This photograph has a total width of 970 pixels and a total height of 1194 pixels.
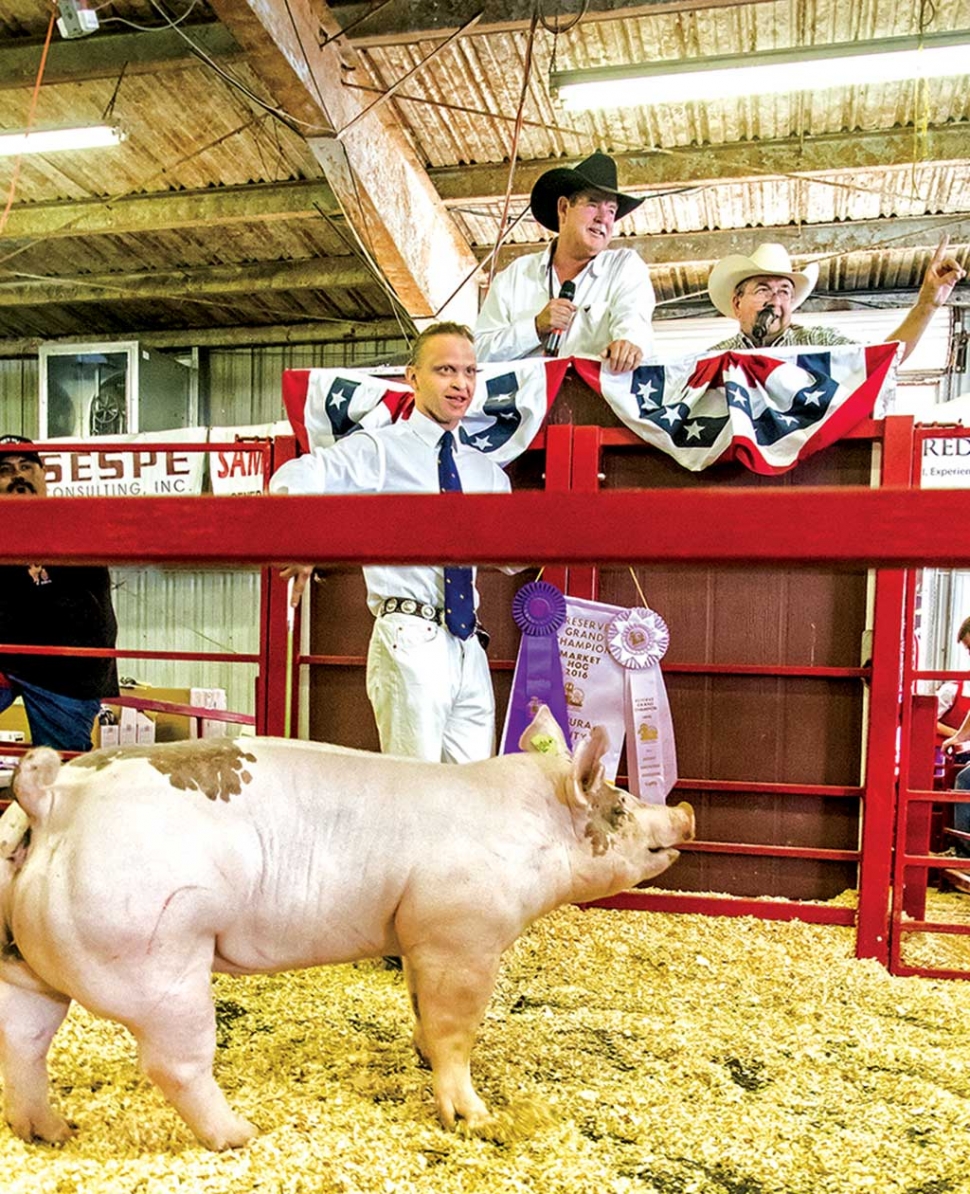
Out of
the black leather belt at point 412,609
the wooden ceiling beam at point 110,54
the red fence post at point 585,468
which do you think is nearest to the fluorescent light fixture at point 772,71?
the wooden ceiling beam at point 110,54

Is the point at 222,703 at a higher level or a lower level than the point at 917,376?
lower

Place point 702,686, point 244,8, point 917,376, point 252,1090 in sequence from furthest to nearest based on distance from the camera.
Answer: point 917,376, point 244,8, point 702,686, point 252,1090

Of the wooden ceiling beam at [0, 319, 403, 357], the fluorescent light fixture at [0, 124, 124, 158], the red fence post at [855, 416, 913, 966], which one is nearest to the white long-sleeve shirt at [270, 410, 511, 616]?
the red fence post at [855, 416, 913, 966]

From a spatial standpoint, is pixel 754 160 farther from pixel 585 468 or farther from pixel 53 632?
pixel 53 632

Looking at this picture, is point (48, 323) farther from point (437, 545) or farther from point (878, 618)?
point (437, 545)

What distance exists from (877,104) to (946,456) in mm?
2615

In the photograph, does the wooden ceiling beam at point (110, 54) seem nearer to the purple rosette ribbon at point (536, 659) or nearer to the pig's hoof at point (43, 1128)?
the purple rosette ribbon at point (536, 659)

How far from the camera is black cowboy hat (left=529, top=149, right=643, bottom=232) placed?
429 cm

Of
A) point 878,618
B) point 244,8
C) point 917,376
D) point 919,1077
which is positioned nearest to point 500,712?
point 878,618

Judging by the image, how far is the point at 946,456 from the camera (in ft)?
25.3

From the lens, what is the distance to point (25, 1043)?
184cm

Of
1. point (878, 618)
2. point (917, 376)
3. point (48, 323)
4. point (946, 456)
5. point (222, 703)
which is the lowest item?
point (222, 703)

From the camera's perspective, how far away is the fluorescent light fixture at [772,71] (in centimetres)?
529

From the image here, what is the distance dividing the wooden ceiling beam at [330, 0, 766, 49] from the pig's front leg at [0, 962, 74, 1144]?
5644 mm
